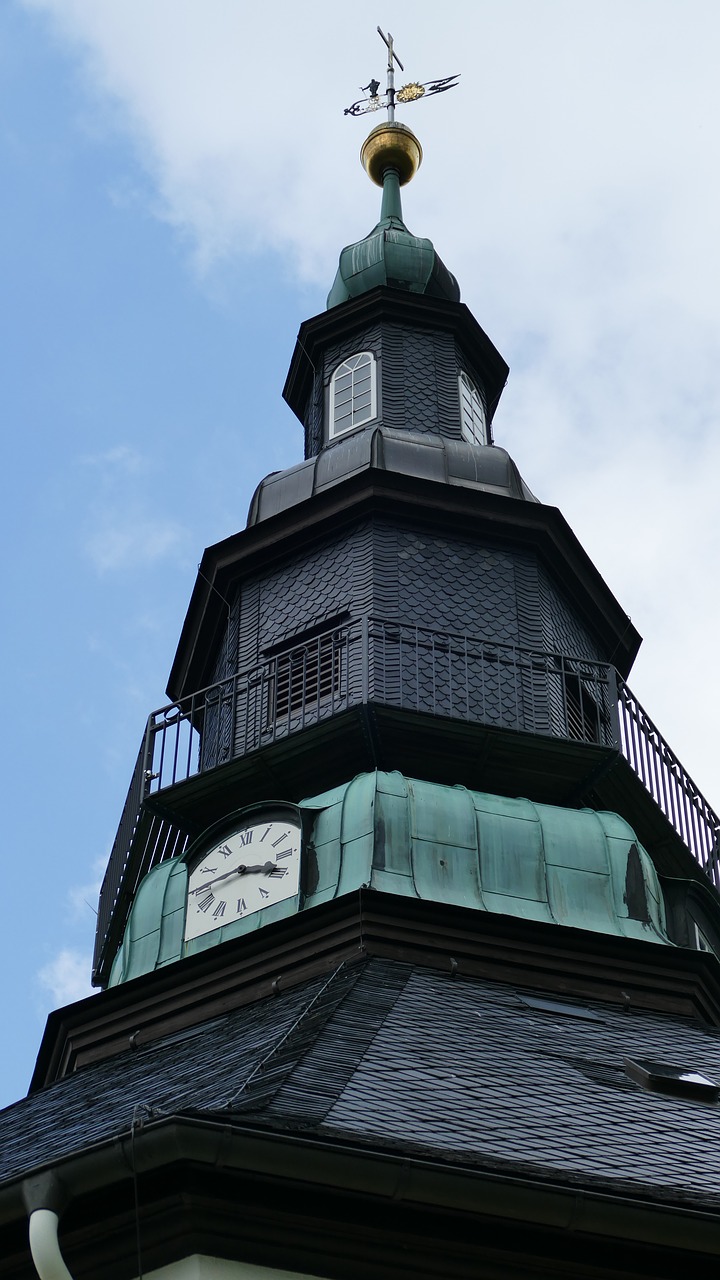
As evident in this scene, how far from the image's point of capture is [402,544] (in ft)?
63.0

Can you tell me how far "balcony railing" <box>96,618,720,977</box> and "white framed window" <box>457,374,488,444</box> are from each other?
11.6ft

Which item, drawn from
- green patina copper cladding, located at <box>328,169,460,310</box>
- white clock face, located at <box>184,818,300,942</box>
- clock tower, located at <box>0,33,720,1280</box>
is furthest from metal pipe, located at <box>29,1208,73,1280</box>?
green patina copper cladding, located at <box>328,169,460,310</box>

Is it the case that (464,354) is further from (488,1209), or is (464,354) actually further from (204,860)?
(488,1209)

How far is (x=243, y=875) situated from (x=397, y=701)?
75.6 inches

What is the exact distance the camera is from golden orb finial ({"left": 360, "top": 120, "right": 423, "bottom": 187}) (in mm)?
24625

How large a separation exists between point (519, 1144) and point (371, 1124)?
0.64 meters

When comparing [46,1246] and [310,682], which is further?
[310,682]

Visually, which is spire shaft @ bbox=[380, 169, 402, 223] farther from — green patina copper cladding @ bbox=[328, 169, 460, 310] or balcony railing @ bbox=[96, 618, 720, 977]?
balcony railing @ bbox=[96, 618, 720, 977]

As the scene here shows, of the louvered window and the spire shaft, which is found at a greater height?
the spire shaft

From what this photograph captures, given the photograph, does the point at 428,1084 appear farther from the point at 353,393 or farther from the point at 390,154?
the point at 390,154

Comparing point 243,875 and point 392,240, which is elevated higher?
point 392,240

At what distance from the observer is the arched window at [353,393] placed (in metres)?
21.4

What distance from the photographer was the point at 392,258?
2330 cm

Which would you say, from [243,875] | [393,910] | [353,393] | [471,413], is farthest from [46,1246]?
[471,413]
